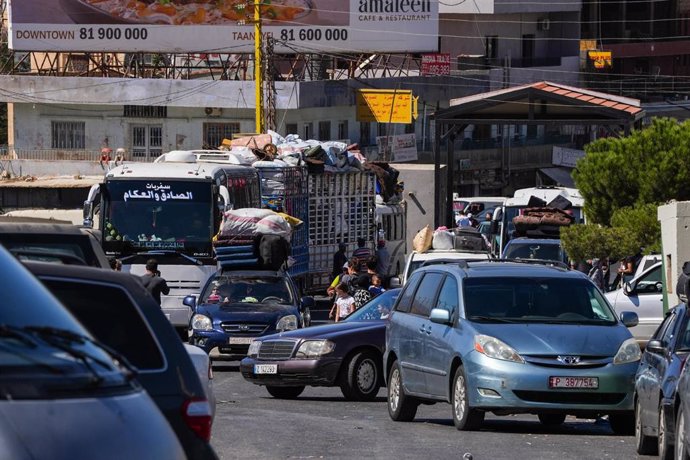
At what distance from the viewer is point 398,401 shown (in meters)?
15.5

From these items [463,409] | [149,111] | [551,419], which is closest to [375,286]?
[551,419]

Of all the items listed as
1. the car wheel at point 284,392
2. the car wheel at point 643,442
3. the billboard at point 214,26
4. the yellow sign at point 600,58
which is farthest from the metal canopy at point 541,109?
the yellow sign at point 600,58

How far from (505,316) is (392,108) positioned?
48148 millimetres

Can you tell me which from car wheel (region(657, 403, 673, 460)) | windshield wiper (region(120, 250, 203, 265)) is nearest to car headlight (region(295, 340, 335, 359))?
car wheel (region(657, 403, 673, 460))

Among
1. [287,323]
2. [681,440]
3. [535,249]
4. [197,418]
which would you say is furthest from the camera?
[535,249]

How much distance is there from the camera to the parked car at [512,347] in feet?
44.0

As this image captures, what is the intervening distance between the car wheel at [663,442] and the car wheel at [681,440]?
56cm

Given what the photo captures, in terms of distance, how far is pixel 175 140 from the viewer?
62.4 m

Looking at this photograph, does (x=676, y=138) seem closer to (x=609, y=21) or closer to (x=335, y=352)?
(x=335, y=352)

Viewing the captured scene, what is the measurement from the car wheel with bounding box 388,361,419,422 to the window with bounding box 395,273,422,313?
0.63 meters

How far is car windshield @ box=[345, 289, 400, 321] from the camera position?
1923 centimetres

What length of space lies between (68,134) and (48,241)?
175 feet

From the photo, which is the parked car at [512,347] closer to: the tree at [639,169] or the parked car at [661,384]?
the parked car at [661,384]

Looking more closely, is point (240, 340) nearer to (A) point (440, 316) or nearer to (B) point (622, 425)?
(A) point (440, 316)
